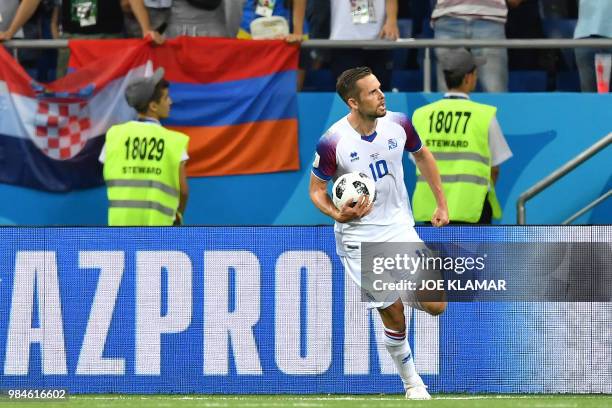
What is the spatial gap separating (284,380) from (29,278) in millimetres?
1972

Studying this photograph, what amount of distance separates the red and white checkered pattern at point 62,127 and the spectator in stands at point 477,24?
3086 mm

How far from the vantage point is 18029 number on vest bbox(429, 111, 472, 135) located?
492 inches

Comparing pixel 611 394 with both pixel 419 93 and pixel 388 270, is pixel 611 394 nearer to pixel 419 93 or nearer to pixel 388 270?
pixel 388 270

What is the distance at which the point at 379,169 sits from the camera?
1030 cm

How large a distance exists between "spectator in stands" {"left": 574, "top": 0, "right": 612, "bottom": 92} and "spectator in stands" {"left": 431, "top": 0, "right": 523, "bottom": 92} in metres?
0.65

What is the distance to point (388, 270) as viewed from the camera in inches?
411

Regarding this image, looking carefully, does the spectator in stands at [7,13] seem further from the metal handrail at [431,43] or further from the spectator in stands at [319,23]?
the spectator in stands at [319,23]

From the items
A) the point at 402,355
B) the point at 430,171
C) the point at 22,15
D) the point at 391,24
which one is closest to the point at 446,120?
the point at 391,24

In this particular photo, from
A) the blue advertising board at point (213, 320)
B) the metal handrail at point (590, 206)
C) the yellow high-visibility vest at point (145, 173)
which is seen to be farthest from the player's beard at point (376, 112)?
the metal handrail at point (590, 206)

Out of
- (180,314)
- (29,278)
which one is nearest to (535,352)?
(180,314)

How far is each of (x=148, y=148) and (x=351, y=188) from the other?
295 centimetres

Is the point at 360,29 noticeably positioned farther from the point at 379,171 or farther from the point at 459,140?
the point at 379,171

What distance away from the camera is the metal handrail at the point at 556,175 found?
1227 cm

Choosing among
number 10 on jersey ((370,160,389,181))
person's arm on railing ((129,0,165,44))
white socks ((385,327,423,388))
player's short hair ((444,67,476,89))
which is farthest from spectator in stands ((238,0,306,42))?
white socks ((385,327,423,388))
